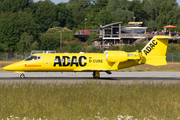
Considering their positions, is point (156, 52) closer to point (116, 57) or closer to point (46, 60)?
point (116, 57)

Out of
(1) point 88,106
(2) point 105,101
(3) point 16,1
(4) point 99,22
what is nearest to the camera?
(1) point 88,106

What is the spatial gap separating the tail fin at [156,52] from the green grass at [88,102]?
10.6 metres

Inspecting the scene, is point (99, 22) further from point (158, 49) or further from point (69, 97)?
point (69, 97)

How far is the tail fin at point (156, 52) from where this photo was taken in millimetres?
29516

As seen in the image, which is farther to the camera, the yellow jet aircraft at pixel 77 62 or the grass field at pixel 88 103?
the yellow jet aircraft at pixel 77 62

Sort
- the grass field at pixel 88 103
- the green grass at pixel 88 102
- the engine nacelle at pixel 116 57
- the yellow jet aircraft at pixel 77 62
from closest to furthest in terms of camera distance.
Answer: the grass field at pixel 88 103, the green grass at pixel 88 102, the yellow jet aircraft at pixel 77 62, the engine nacelle at pixel 116 57

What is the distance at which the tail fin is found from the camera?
96.8 feet

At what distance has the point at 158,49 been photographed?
29891mm

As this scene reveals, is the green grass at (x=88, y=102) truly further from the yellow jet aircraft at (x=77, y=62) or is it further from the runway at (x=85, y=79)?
the yellow jet aircraft at (x=77, y=62)

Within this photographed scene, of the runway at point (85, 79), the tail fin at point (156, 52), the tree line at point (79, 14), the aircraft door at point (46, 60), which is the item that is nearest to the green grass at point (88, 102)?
the runway at point (85, 79)

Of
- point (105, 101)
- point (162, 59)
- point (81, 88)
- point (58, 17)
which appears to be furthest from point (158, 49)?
point (58, 17)

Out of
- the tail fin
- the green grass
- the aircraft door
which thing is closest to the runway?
the aircraft door

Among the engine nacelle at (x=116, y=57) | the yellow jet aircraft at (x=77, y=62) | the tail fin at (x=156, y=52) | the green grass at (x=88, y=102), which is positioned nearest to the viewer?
the green grass at (x=88, y=102)

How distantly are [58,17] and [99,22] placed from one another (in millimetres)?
27942
